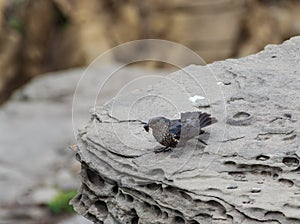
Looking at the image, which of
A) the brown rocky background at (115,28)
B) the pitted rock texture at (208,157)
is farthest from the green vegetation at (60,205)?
the brown rocky background at (115,28)

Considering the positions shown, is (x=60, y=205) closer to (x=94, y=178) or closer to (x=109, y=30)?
(x=94, y=178)

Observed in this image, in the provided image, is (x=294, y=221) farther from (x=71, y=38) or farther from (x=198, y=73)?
(x=71, y=38)

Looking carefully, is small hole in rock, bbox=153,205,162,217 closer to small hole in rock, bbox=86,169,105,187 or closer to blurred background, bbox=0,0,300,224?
small hole in rock, bbox=86,169,105,187

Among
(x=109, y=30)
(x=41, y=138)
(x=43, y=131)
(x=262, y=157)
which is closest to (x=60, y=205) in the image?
(x=41, y=138)

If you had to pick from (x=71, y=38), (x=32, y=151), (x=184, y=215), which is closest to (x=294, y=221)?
(x=184, y=215)

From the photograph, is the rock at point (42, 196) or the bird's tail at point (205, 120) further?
the rock at point (42, 196)

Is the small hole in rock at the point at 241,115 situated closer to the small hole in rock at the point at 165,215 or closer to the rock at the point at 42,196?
the small hole in rock at the point at 165,215
